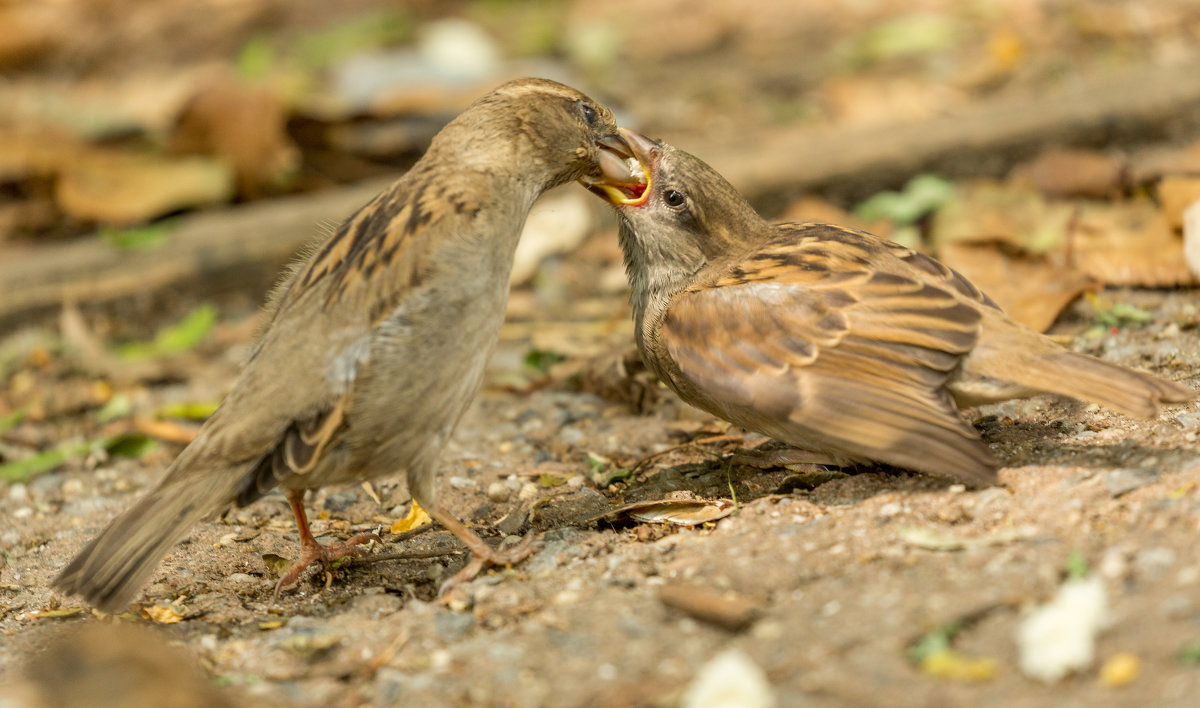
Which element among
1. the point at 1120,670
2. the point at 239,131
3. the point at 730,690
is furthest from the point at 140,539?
the point at 239,131

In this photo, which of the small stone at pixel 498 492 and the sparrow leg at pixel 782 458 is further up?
the sparrow leg at pixel 782 458

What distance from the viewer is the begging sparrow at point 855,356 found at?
4.16 meters

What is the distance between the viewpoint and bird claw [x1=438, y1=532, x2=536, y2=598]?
417 centimetres

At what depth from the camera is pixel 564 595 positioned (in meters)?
3.92

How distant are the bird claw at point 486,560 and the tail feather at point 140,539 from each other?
82cm

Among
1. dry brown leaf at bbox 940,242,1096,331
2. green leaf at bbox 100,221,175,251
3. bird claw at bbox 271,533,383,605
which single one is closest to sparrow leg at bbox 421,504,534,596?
bird claw at bbox 271,533,383,605

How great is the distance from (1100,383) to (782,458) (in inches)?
50.9

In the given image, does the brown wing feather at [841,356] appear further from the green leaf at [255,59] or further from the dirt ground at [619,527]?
the green leaf at [255,59]

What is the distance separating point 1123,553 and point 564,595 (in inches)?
67.4

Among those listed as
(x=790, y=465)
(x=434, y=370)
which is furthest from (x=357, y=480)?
(x=790, y=465)

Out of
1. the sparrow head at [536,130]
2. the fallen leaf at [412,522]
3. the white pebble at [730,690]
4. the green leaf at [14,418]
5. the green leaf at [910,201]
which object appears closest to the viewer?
the white pebble at [730,690]

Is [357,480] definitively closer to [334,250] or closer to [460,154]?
[334,250]

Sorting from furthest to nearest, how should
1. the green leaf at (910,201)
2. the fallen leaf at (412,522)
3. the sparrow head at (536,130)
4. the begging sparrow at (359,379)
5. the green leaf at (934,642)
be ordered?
1. the green leaf at (910,201)
2. the fallen leaf at (412,522)
3. the sparrow head at (536,130)
4. the begging sparrow at (359,379)
5. the green leaf at (934,642)

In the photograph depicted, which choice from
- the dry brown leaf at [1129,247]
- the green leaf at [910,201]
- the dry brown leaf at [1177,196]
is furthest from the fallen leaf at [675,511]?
the green leaf at [910,201]
